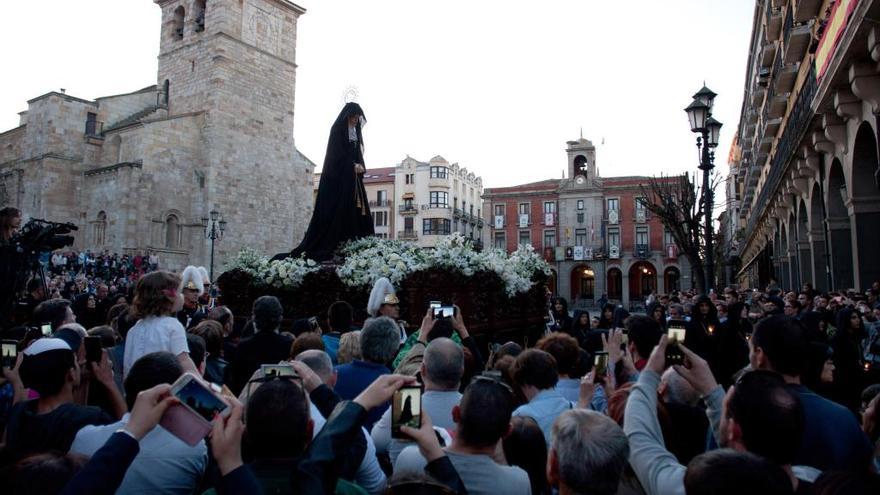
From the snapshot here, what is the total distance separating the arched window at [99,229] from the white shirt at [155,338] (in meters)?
32.5

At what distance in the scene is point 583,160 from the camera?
201ft

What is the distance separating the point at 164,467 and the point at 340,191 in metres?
7.79

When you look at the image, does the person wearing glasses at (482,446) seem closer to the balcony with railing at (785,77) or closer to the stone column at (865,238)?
the stone column at (865,238)

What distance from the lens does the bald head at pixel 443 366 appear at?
3402 millimetres

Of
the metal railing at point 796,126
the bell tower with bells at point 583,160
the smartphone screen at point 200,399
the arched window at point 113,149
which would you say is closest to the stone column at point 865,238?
the metal railing at point 796,126

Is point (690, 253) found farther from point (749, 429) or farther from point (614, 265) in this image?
point (614, 265)

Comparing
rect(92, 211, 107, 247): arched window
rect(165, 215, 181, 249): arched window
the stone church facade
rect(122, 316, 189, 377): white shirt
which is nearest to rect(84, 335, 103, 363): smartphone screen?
rect(122, 316, 189, 377): white shirt

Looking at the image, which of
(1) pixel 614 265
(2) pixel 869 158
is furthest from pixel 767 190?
(1) pixel 614 265

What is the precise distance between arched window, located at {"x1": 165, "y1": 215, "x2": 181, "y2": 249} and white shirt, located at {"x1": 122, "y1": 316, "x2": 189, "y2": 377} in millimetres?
30702

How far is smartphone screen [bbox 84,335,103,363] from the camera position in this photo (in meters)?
3.42

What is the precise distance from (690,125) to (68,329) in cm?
1139

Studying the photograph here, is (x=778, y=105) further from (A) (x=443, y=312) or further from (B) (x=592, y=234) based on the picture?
(B) (x=592, y=234)

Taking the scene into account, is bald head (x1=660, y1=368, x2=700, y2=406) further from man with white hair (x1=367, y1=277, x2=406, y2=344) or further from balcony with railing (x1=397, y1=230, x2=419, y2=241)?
balcony with railing (x1=397, y1=230, x2=419, y2=241)

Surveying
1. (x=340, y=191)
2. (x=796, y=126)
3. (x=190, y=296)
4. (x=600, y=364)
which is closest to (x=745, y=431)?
(x=600, y=364)
